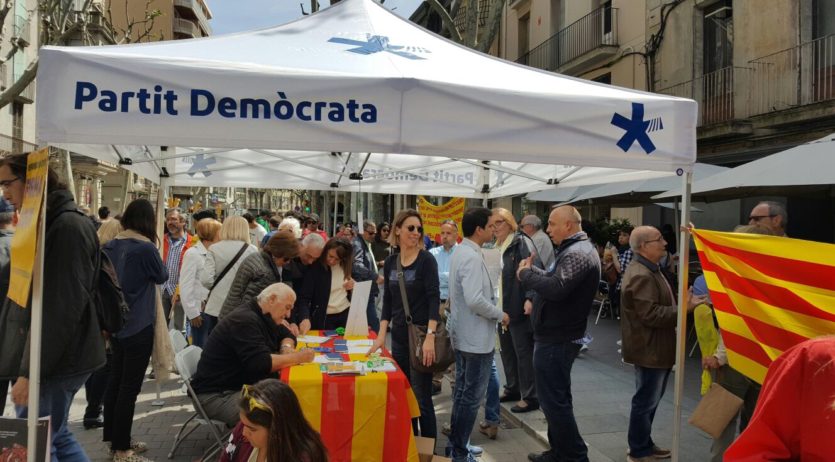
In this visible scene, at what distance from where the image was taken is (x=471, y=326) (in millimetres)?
4145

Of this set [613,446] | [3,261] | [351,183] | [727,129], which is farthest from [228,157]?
[727,129]

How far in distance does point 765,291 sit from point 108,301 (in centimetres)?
337

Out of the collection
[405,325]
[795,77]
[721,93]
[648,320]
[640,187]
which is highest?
[721,93]

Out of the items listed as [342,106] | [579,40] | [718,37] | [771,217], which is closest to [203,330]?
[342,106]

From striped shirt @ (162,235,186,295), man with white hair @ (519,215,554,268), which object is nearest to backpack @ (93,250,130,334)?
striped shirt @ (162,235,186,295)

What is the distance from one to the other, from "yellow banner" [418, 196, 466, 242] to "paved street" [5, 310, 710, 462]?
2849 mm

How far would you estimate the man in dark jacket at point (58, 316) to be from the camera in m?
2.93

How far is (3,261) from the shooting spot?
13.2ft

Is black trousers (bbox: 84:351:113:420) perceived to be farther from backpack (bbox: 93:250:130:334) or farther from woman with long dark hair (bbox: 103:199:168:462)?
backpack (bbox: 93:250:130:334)

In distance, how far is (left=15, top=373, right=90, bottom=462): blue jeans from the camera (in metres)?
3.01

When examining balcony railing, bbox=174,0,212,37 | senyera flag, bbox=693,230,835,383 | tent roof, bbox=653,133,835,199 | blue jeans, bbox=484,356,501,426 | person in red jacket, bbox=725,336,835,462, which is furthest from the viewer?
balcony railing, bbox=174,0,212,37

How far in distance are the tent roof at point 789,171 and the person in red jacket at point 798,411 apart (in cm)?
411

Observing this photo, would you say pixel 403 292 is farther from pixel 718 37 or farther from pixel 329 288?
pixel 718 37

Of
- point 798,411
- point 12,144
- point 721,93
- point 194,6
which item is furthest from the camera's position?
point 194,6
